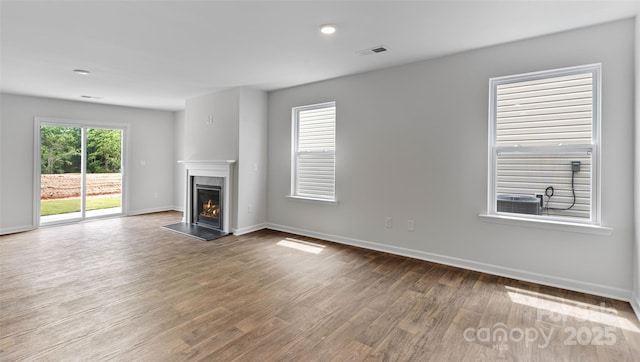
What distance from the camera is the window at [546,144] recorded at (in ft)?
9.40

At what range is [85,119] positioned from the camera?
609cm

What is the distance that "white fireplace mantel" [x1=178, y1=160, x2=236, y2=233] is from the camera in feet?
16.7

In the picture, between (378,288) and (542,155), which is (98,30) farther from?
(542,155)

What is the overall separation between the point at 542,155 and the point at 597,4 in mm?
1341

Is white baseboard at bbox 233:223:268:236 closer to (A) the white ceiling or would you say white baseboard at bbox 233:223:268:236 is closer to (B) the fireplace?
(B) the fireplace

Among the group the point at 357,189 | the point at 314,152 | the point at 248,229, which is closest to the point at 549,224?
the point at 357,189

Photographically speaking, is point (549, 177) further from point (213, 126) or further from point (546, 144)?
point (213, 126)

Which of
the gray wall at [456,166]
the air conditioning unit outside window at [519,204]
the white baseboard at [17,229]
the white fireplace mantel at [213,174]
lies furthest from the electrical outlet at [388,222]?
the white baseboard at [17,229]

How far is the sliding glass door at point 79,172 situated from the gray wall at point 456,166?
14.2 ft

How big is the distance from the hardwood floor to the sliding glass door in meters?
2.42

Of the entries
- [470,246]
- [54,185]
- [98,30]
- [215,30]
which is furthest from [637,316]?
[54,185]

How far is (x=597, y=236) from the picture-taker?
109 inches

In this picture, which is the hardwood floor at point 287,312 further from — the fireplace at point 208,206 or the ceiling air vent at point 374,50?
the ceiling air vent at point 374,50

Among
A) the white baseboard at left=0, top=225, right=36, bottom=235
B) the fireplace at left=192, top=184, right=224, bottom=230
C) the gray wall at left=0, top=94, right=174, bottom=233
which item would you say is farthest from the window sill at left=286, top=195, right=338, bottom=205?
the white baseboard at left=0, top=225, right=36, bottom=235
